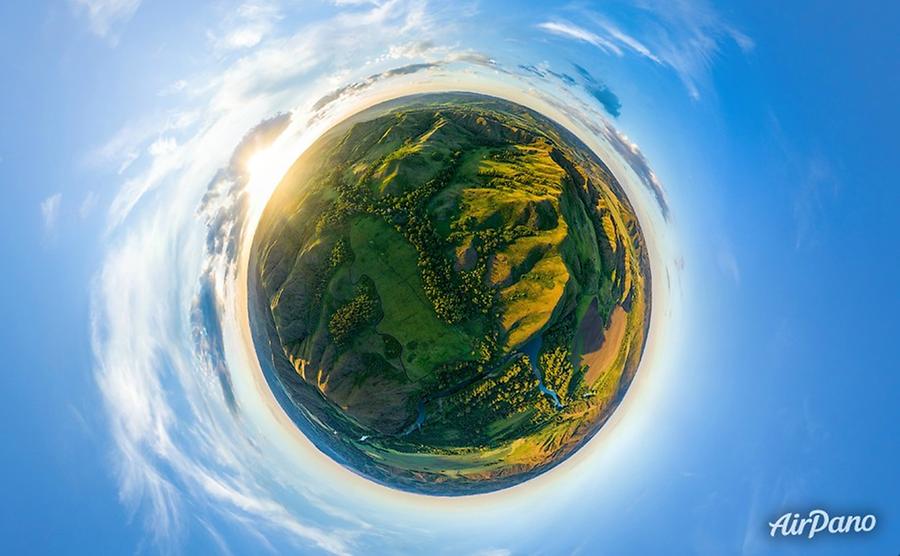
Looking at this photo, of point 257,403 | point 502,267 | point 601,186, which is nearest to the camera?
point 502,267

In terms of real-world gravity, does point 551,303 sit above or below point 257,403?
above

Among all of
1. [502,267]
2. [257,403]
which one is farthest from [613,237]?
[257,403]

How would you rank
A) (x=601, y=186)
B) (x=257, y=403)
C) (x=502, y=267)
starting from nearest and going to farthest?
(x=502, y=267), (x=257, y=403), (x=601, y=186)

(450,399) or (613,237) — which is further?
(613,237)

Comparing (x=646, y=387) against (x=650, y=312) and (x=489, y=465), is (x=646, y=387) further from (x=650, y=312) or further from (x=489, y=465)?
(x=489, y=465)

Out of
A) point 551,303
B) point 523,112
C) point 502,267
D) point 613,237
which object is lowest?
point 551,303

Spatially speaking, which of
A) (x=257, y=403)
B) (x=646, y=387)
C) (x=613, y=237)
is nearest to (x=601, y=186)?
(x=613, y=237)
